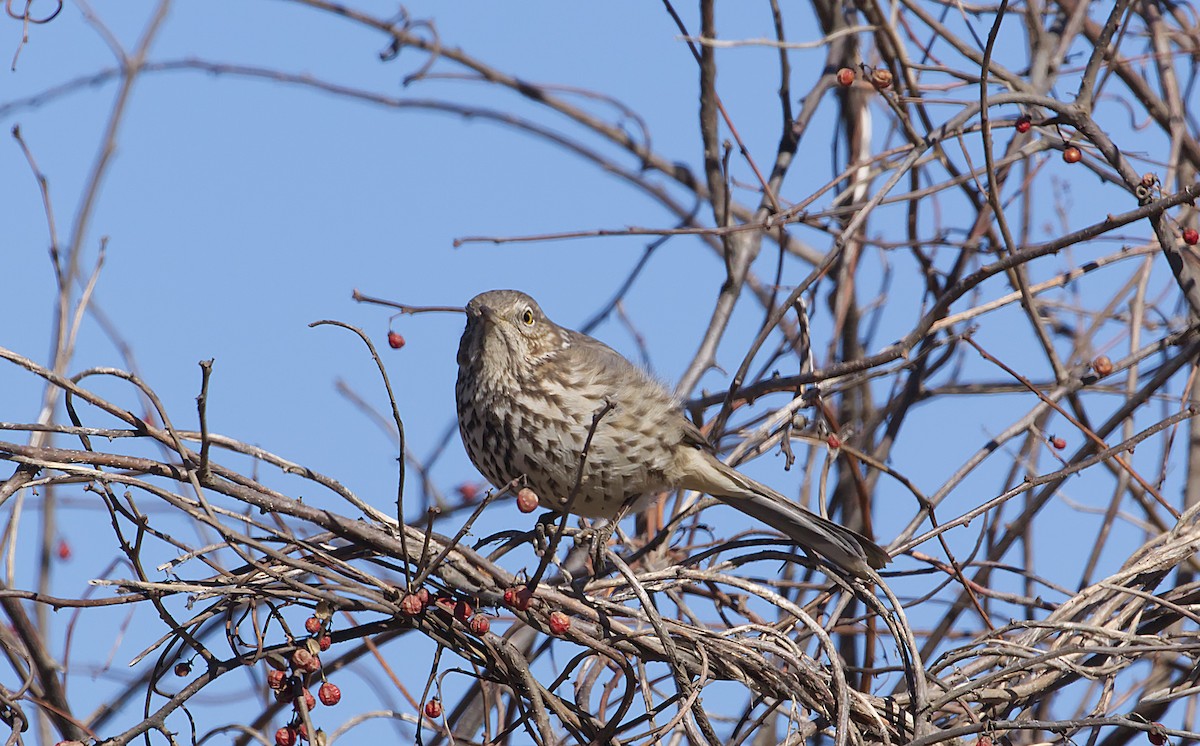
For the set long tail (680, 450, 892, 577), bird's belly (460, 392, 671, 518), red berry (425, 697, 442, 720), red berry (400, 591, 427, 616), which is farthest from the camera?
bird's belly (460, 392, 671, 518)

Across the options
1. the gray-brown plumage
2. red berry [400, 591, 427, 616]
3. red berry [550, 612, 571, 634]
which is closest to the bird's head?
the gray-brown plumage

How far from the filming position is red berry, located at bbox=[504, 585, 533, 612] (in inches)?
117

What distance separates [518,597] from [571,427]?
133cm

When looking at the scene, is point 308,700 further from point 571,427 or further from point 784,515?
point 784,515

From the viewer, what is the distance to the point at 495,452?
14.3ft

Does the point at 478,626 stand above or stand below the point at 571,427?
below

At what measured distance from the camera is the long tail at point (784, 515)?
12.7 ft


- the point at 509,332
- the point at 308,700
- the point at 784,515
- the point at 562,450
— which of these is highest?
the point at 509,332

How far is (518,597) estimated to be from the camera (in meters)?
2.98

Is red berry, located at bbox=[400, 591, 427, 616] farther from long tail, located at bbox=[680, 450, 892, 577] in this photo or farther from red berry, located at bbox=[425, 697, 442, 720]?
long tail, located at bbox=[680, 450, 892, 577]

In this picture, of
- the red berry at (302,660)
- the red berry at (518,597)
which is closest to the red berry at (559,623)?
the red berry at (518,597)

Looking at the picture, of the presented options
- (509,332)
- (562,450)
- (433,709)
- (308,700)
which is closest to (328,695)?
(308,700)

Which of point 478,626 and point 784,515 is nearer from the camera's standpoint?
point 478,626

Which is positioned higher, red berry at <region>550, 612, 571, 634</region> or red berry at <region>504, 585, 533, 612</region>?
red berry at <region>504, 585, 533, 612</region>
